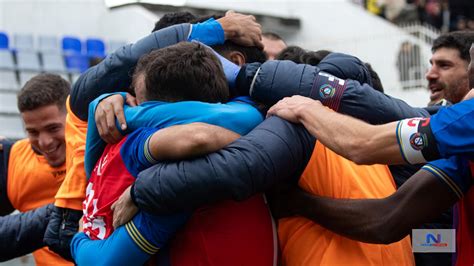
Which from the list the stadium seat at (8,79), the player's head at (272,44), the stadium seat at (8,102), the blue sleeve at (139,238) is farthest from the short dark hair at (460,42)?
the stadium seat at (8,79)

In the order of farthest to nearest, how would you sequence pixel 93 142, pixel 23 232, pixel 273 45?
pixel 273 45 < pixel 23 232 < pixel 93 142

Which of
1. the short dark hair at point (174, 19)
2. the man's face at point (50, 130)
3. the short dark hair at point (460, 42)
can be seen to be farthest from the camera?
the short dark hair at point (460, 42)

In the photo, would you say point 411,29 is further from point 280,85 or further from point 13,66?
point 280,85

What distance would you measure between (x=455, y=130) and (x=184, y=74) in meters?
0.87

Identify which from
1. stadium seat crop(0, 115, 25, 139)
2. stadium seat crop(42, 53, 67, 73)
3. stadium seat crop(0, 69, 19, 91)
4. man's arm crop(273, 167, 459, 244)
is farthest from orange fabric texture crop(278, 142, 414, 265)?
stadium seat crop(42, 53, 67, 73)

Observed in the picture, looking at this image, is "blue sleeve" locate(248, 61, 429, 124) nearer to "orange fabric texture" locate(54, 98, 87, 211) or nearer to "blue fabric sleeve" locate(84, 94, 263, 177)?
"blue fabric sleeve" locate(84, 94, 263, 177)

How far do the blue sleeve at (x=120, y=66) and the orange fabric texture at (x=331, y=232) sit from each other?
693mm

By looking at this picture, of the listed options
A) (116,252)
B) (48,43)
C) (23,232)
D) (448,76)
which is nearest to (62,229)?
(23,232)

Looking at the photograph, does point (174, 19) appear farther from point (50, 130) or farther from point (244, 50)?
point (50, 130)

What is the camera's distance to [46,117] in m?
4.38

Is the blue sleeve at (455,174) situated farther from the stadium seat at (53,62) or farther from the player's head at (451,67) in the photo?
the stadium seat at (53,62)

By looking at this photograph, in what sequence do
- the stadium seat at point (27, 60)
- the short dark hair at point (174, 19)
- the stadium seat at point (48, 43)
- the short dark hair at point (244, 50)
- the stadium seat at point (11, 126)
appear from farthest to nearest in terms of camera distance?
the stadium seat at point (48, 43), the stadium seat at point (27, 60), the stadium seat at point (11, 126), the short dark hair at point (174, 19), the short dark hair at point (244, 50)

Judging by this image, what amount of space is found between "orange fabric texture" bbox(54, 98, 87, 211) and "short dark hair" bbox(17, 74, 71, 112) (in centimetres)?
112

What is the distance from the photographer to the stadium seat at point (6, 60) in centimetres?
1234
